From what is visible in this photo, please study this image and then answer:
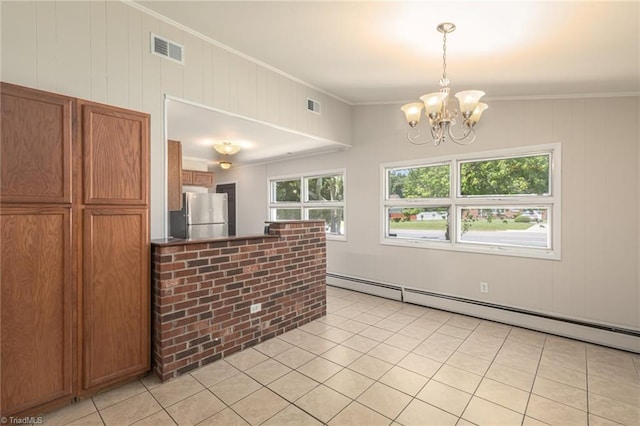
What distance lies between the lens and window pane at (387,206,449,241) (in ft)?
14.0

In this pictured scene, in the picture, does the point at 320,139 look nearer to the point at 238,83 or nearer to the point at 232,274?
the point at 238,83

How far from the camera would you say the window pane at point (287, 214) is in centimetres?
620

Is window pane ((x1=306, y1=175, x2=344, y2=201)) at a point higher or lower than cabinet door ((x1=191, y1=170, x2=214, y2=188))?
lower

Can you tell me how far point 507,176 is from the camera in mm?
3676

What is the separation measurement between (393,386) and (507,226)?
2.51 metres

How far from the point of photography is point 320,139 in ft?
14.4

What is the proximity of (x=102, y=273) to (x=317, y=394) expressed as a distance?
5.98 feet

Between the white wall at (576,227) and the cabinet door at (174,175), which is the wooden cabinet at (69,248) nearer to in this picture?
the cabinet door at (174,175)

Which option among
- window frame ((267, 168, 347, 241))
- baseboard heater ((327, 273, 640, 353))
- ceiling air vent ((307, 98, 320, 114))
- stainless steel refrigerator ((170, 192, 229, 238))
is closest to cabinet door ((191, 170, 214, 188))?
stainless steel refrigerator ((170, 192, 229, 238))

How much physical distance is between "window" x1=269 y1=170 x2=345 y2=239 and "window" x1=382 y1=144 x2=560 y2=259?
1.00 m

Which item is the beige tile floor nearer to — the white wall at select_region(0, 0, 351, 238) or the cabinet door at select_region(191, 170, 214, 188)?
the white wall at select_region(0, 0, 351, 238)

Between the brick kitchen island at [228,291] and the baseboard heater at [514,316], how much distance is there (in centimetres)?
127

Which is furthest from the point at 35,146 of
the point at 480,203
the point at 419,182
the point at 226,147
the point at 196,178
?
the point at 480,203

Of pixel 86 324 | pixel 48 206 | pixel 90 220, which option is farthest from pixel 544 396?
pixel 48 206
